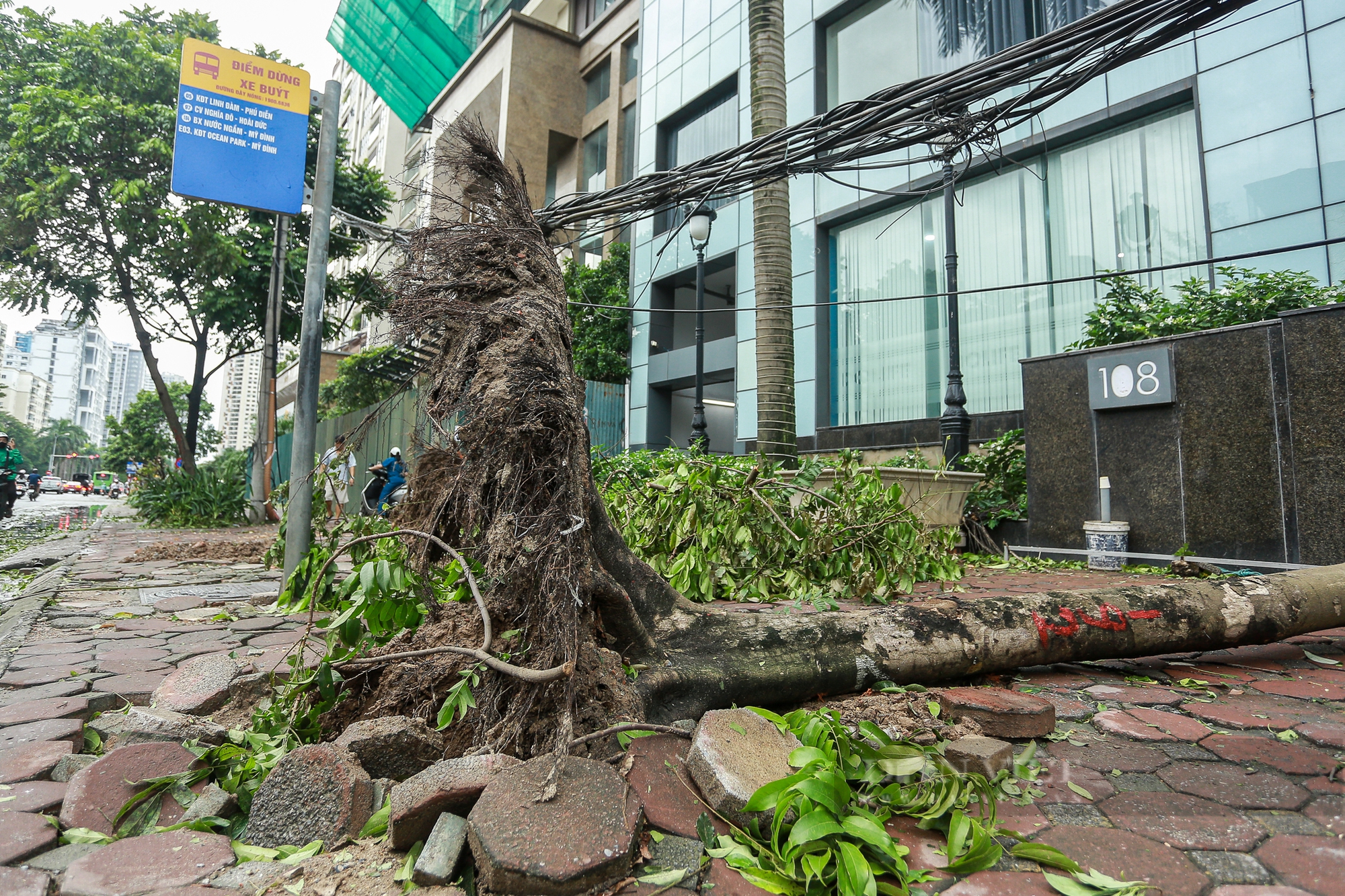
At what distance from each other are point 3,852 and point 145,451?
44.9m

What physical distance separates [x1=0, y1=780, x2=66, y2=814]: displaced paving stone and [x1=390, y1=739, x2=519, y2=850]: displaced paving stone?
100cm

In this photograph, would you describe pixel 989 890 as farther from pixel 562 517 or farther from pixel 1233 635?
pixel 1233 635

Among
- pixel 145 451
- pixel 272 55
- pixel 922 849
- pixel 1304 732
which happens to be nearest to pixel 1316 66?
pixel 1304 732

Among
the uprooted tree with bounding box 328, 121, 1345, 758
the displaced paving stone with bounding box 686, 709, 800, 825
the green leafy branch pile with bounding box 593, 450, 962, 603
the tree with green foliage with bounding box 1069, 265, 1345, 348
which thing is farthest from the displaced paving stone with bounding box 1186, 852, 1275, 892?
the tree with green foliage with bounding box 1069, 265, 1345, 348

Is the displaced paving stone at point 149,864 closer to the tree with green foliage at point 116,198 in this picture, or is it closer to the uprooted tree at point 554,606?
the uprooted tree at point 554,606

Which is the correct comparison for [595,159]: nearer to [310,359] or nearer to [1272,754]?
[310,359]

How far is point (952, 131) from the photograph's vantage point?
4125 mm

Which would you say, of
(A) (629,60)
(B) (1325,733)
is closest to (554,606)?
(B) (1325,733)

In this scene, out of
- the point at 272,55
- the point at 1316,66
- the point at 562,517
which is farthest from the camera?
the point at 272,55

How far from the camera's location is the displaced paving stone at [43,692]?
2.80 metres

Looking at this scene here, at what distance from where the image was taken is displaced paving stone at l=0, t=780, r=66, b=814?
1.88 metres

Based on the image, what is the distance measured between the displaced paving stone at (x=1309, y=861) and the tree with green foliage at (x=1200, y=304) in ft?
19.4

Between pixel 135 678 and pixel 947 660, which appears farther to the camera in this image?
pixel 135 678

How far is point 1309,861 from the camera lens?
64.7 inches
